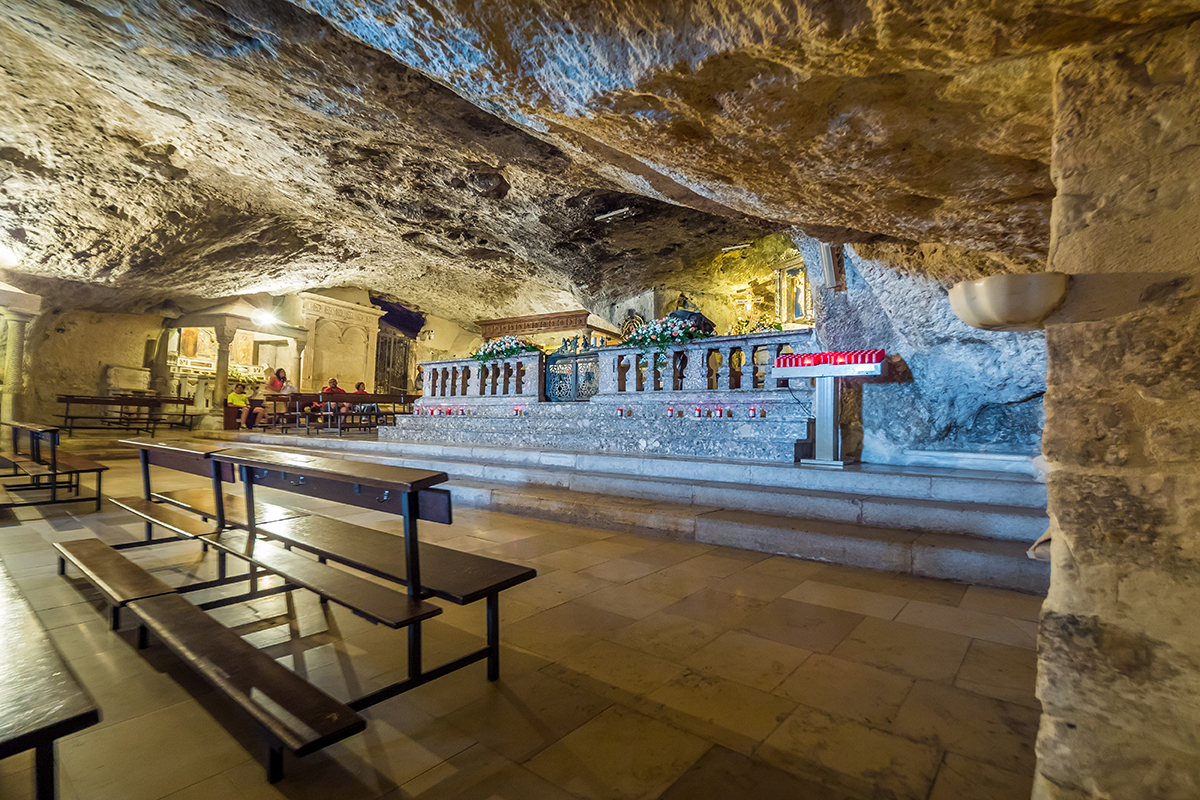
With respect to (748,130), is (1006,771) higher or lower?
lower

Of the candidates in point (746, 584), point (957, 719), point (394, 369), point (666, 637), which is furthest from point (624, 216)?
point (394, 369)

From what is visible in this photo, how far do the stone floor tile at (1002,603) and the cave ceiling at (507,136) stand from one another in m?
1.99

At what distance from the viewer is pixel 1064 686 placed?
1.36 meters

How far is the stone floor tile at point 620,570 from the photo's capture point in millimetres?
3404

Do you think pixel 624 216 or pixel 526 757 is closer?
pixel 526 757

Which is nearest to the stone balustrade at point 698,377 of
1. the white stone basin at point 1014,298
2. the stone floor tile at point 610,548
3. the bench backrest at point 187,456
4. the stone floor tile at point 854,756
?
the stone floor tile at point 610,548

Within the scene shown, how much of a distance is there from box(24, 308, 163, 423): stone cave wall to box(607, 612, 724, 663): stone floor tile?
15680mm

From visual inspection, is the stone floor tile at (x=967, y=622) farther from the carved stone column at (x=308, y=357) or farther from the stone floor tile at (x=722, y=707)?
the carved stone column at (x=308, y=357)

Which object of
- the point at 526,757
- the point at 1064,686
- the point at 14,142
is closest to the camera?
the point at 1064,686

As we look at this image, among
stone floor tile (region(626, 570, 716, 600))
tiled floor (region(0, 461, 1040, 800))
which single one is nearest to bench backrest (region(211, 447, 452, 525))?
tiled floor (region(0, 461, 1040, 800))

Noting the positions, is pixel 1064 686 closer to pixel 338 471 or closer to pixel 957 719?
pixel 957 719

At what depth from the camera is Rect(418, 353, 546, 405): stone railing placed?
891 centimetres

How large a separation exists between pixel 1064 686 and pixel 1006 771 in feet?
1.49

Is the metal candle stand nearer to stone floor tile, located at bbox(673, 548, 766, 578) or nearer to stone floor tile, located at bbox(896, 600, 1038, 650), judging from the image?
stone floor tile, located at bbox(673, 548, 766, 578)
